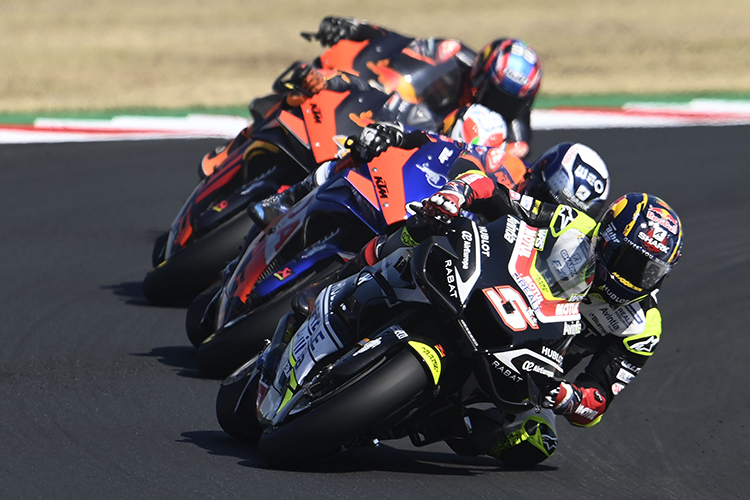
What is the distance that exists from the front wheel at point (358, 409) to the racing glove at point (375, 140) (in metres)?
1.83

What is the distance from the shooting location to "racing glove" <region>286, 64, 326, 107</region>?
286 inches

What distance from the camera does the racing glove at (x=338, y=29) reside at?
9195mm

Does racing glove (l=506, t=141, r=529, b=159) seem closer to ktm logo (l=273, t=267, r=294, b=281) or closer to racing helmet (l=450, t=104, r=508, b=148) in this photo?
racing helmet (l=450, t=104, r=508, b=148)

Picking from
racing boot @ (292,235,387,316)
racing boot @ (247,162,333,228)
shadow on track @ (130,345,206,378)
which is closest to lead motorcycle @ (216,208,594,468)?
racing boot @ (292,235,387,316)

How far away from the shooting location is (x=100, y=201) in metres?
10.1

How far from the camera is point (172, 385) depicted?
5.91 meters

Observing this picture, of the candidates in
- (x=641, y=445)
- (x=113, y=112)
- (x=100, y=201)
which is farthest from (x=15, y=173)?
(x=641, y=445)

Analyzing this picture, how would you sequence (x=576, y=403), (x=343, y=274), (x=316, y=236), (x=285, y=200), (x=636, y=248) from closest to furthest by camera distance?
(x=636, y=248), (x=576, y=403), (x=343, y=274), (x=316, y=236), (x=285, y=200)

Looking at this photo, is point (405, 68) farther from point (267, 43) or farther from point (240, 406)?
point (267, 43)

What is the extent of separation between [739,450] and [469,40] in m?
17.2

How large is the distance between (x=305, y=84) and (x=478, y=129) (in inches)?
44.2

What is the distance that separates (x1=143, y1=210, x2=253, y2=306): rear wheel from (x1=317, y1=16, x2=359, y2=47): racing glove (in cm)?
244

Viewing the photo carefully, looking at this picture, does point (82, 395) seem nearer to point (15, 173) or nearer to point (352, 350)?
point (352, 350)

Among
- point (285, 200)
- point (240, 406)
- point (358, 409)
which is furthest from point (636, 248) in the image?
point (285, 200)
